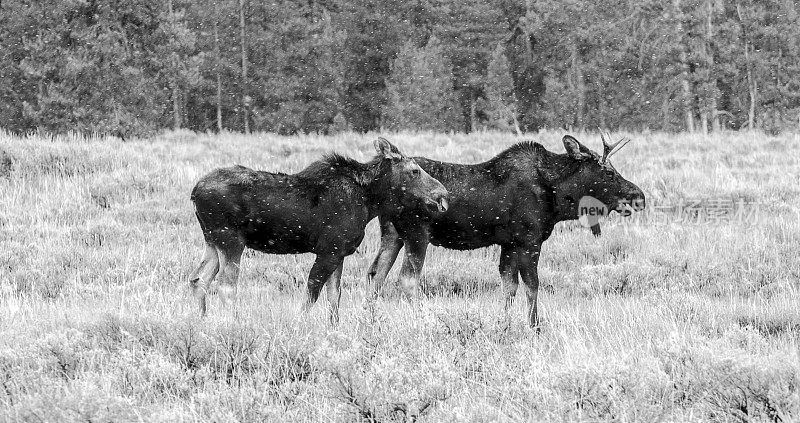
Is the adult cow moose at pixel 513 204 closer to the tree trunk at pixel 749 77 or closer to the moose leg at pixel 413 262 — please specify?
the moose leg at pixel 413 262

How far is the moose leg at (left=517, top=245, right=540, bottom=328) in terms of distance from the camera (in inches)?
341

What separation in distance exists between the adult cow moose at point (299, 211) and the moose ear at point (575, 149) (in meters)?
1.34

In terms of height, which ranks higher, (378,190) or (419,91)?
(419,91)

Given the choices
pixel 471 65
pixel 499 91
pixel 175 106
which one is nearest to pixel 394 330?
pixel 499 91

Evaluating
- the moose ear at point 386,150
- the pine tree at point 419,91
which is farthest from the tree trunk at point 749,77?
the moose ear at point 386,150

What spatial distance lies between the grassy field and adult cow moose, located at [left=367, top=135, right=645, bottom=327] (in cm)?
57

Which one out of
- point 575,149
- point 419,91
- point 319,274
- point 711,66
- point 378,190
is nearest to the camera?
point 319,274

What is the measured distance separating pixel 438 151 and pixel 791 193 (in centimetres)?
760

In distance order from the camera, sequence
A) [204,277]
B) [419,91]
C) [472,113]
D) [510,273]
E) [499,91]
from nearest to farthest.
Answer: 1. [204,277]
2. [510,273]
3. [419,91]
4. [499,91]
5. [472,113]

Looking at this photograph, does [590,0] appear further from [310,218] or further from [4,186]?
[310,218]

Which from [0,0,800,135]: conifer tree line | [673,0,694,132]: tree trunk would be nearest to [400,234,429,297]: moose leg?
[0,0,800,135]: conifer tree line

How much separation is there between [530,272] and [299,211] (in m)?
2.15

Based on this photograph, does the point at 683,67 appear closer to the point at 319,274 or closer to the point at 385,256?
the point at 385,256

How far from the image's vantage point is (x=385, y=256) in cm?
944
